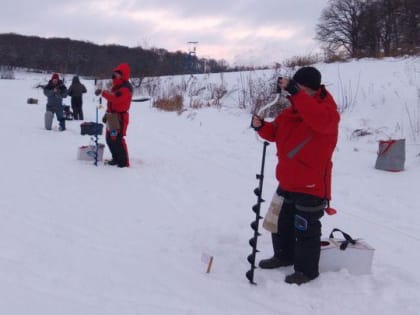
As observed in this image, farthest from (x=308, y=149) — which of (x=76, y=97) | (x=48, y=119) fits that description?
(x=76, y=97)

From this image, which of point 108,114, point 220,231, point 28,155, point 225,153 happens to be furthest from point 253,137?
point 220,231

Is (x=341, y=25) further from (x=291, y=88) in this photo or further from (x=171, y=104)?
(x=291, y=88)

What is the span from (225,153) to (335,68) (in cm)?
685

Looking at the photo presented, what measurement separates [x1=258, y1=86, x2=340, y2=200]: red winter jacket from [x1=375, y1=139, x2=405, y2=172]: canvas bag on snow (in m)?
3.97

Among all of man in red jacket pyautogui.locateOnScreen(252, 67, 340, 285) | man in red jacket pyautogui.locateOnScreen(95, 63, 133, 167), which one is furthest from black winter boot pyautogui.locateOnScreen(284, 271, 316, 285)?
man in red jacket pyautogui.locateOnScreen(95, 63, 133, 167)

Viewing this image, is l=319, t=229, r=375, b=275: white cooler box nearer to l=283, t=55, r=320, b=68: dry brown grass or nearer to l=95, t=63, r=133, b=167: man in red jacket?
l=95, t=63, r=133, b=167: man in red jacket

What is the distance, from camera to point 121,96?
7.86 metres

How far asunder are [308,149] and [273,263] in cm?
110

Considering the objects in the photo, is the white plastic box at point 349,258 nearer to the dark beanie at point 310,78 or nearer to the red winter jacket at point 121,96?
the dark beanie at point 310,78

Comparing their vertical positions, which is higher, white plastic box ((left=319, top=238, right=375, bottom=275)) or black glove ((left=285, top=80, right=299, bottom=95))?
black glove ((left=285, top=80, right=299, bottom=95))

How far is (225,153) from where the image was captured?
947 cm

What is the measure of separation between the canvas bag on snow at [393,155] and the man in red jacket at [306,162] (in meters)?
3.91

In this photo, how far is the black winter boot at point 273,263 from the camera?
405 cm

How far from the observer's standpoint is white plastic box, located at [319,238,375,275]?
3943 millimetres
